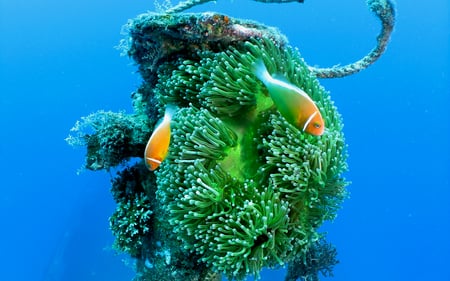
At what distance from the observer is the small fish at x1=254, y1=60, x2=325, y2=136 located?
6.79ft

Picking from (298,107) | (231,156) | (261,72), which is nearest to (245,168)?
(231,156)

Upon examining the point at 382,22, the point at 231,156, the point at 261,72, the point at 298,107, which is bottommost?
the point at 298,107

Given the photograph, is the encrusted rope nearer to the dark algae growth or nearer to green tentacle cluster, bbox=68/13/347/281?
the dark algae growth

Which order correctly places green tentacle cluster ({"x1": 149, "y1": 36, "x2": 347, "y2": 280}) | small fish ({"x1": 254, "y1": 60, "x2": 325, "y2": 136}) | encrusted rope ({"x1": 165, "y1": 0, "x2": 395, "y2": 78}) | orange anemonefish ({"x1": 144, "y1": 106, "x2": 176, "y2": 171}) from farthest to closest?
encrusted rope ({"x1": 165, "y1": 0, "x2": 395, "y2": 78}), green tentacle cluster ({"x1": 149, "y1": 36, "x2": 347, "y2": 280}), orange anemonefish ({"x1": 144, "y1": 106, "x2": 176, "y2": 171}), small fish ({"x1": 254, "y1": 60, "x2": 325, "y2": 136})

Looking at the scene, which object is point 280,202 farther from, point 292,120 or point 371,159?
point 371,159

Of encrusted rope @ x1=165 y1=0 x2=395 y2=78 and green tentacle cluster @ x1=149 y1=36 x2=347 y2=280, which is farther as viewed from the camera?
encrusted rope @ x1=165 y1=0 x2=395 y2=78

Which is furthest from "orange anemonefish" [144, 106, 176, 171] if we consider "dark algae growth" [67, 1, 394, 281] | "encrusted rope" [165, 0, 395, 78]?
"encrusted rope" [165, 0, 395, 78]

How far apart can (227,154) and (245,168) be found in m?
0.19

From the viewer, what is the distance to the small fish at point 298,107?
2070 millimetres

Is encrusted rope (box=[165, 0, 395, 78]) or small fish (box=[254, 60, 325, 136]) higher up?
encrusted rope (box=[165, 0, 395, 78])

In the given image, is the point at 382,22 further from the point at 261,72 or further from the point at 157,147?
the point at 157,147

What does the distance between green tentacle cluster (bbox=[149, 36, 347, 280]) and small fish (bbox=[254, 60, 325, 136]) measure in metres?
0.83

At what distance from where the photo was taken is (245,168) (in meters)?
3.23

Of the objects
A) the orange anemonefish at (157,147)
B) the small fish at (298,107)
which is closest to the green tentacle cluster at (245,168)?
the orange anemonefish at (157,147)
